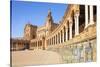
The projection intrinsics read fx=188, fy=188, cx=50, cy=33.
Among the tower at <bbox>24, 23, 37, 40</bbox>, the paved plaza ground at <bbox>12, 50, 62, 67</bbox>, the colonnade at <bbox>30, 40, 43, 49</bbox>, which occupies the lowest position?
the paved plaza ground at <bbox>12, 50, 62, 67</bbox>

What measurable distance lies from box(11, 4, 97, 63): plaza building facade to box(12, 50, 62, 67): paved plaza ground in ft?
0.13

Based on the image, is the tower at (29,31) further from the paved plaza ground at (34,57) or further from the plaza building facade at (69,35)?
the paved plaza ground at (34,57)

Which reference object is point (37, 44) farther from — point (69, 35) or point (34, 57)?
point (69, 35)

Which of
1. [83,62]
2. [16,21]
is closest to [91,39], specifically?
[83,62]

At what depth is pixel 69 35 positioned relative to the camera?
1.96m

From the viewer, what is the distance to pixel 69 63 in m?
1.93

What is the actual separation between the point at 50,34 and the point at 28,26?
0.81 feet

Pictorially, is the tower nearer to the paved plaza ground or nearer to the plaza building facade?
the plaza building facade

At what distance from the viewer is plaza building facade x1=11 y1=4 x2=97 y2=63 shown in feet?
5.97

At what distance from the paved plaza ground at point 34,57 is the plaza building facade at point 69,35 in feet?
Result: 0.13

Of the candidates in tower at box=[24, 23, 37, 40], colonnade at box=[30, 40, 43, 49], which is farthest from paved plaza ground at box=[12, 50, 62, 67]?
tower at box=[24, 23, 37, 40]

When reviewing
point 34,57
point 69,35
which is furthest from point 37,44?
point 69,35

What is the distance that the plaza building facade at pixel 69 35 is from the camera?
182cm
